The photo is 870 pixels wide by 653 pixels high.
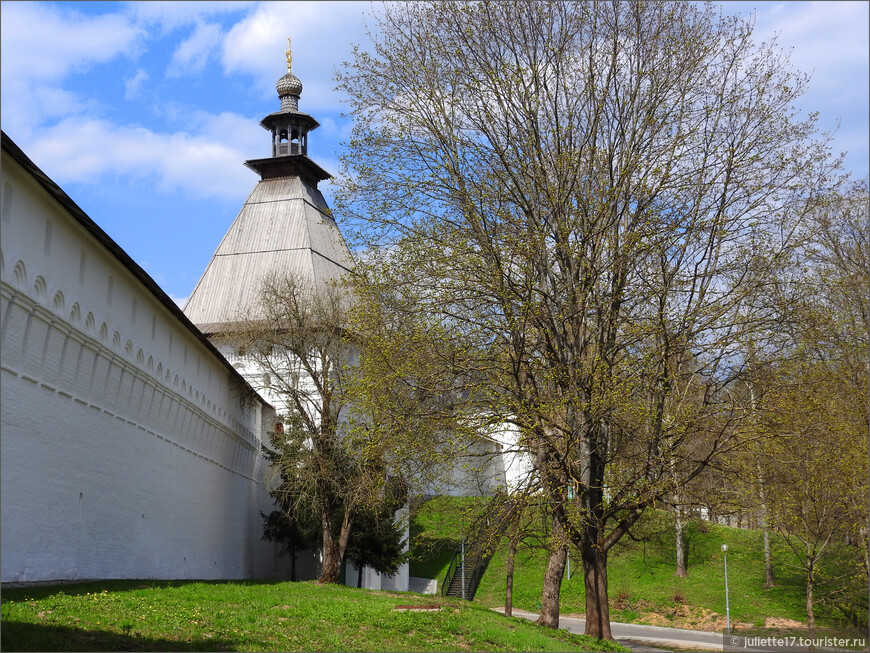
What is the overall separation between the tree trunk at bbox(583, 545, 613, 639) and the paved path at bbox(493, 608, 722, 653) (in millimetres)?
6254

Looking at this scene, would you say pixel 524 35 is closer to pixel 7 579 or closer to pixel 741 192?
pixel 741 192

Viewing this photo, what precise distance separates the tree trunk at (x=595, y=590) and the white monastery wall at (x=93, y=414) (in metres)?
8.70

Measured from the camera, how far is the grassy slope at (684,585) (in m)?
32.5

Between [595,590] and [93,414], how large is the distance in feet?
31.2

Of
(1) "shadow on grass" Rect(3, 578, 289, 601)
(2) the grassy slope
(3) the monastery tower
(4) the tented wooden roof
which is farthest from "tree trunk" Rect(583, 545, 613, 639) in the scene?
(4) the tented wooden roof

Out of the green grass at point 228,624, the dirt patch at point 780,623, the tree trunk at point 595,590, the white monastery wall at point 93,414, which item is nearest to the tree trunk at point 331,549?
the white monastery wall at point 93,414

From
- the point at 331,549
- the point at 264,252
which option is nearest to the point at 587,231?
the point at 331,549

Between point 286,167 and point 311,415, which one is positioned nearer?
point 311,415

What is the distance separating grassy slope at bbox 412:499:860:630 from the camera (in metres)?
32.5

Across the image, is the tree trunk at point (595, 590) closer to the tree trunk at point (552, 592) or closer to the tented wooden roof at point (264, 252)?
the tree trunk at point (552, 592)

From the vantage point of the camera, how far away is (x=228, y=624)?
11547mm

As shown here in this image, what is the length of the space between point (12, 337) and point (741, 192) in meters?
11.5

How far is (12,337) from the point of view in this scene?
1384cm

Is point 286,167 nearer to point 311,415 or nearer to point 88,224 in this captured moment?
point 311,415
